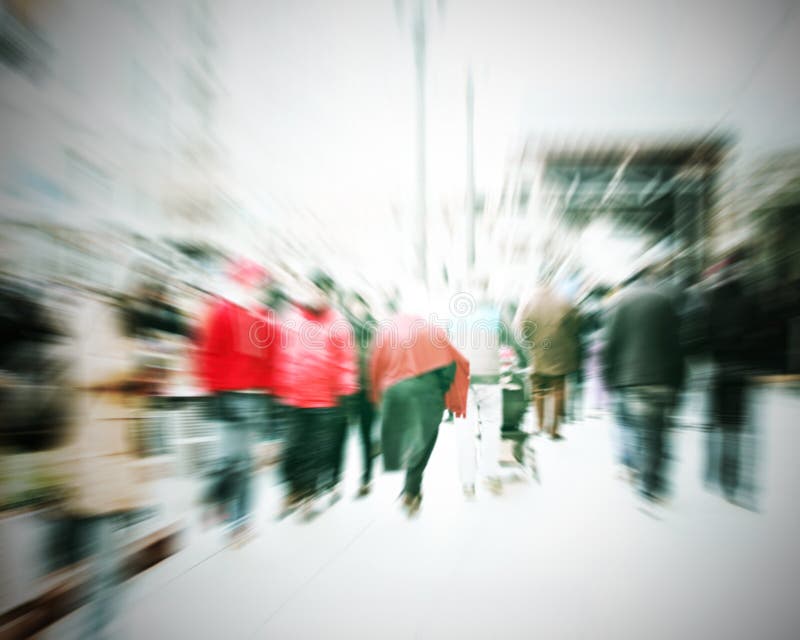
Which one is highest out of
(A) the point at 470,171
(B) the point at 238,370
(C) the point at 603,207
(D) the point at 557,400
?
(A) the point at 470,171

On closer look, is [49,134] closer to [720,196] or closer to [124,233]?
[124,233]

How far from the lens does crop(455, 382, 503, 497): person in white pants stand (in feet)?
4.06

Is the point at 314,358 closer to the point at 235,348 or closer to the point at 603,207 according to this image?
the point at 235,348

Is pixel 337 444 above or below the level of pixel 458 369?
below

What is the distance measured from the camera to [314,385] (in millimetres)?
1320

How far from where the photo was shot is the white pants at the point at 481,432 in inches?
48.6

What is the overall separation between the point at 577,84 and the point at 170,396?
4.98 feet

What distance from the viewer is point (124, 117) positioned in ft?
3.63

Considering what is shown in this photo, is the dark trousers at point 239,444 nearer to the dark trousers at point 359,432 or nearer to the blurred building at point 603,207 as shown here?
the dark trousers at point 359,432

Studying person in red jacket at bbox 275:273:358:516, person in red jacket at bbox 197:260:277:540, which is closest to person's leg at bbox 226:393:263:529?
person in red jacket at bbox 197:260:277:540

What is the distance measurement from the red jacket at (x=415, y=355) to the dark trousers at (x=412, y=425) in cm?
3

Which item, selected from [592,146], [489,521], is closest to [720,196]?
[592,146]

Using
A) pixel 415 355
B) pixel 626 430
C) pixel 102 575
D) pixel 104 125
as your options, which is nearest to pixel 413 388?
pixel 415 355

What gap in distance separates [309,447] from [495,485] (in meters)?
0.61
